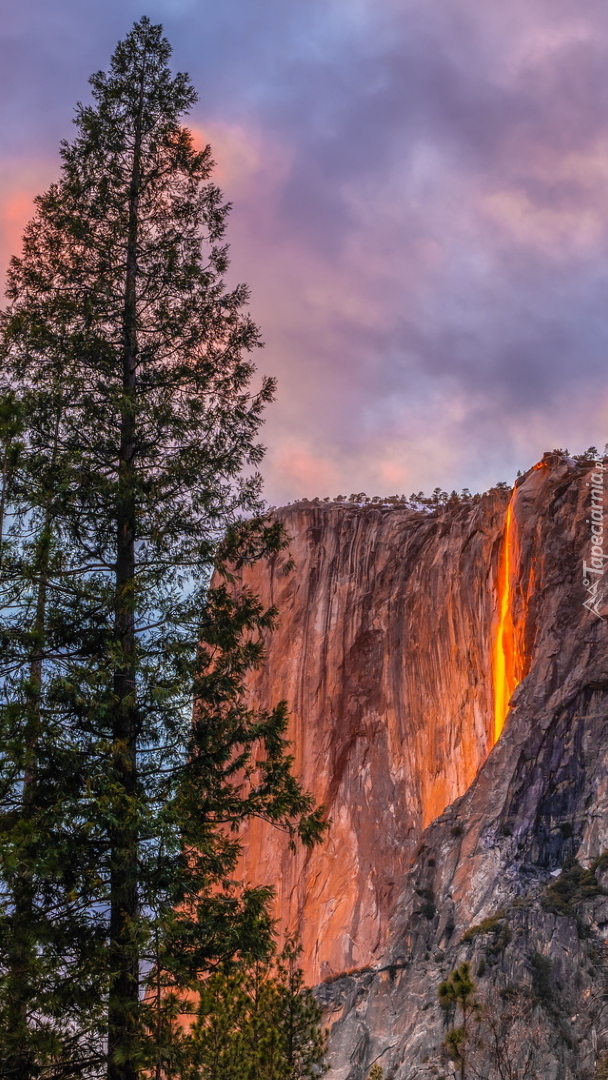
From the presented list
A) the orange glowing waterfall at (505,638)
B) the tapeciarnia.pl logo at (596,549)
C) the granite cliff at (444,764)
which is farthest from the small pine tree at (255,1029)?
the orange glowing waterfall at (505,638)

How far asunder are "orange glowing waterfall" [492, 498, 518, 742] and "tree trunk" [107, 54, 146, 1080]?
35492 millimetres

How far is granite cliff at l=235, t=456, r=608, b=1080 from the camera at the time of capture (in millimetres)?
32875

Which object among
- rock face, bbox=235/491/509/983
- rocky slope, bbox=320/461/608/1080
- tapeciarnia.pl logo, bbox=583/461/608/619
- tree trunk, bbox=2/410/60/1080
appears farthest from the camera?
rock face, bbox=235/491/509/983

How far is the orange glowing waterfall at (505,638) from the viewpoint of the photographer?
154 ft

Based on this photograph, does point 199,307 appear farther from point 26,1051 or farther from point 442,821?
point 442,821

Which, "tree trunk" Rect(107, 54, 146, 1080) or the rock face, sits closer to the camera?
"tree trunk" Rect(107, 54, 146, 1080)

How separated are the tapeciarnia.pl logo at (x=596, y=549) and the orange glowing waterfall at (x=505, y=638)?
4.45 m

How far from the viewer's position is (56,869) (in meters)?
10.1

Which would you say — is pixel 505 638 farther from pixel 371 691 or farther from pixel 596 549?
pixel 371 691

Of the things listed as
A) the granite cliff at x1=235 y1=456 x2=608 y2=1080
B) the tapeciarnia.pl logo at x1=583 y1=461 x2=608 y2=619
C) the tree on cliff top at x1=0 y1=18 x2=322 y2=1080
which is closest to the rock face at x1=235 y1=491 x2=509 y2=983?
the granite cliff at x1=235 y1=456 x2=608 y2=1080

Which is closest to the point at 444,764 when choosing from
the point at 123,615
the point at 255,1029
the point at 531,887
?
the point at 531,887

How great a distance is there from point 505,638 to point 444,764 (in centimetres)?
651

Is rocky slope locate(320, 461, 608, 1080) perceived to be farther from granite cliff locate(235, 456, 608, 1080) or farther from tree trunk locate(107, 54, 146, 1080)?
tree trunk locate(107, 54, 146, 1080)

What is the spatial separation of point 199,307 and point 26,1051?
9.12 metres
